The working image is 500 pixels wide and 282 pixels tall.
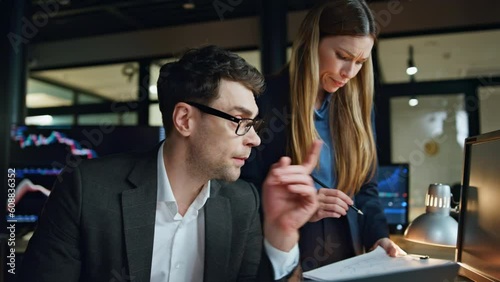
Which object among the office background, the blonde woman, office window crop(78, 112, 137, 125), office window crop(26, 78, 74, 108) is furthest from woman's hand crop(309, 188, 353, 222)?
office window crop(26, 78, 74, 108)

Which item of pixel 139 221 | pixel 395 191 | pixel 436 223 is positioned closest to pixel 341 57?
pixel 436 223

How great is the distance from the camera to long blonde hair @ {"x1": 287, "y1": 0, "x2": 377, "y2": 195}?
1.66 metres

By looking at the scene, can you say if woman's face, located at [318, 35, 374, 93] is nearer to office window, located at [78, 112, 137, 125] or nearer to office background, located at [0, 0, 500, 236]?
office background, located at [0, 0, 500, 236]

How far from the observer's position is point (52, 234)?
1.25 m

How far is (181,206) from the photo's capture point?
4.65 ft

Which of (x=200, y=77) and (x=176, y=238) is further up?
(x=200, y=77)

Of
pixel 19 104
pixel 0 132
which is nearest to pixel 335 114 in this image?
pixel 0 132

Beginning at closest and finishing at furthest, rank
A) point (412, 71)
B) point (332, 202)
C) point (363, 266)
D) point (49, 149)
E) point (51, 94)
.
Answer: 1. point (363, 266)
2. point (332, 202)
3. point (49, 149)
4. point (412, 71)
5. point (51, 94)

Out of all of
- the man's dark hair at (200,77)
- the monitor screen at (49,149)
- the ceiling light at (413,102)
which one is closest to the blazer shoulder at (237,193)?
the man's dark hair at (200,77)

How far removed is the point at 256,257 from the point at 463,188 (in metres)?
0.66

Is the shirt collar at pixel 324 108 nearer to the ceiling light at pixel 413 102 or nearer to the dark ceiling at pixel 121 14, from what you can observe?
the dark ceiling at pixel 121 14

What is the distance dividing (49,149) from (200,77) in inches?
63.7

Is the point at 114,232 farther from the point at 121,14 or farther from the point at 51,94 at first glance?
the point at 51,94

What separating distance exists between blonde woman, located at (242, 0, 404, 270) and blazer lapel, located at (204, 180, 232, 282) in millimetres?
319
